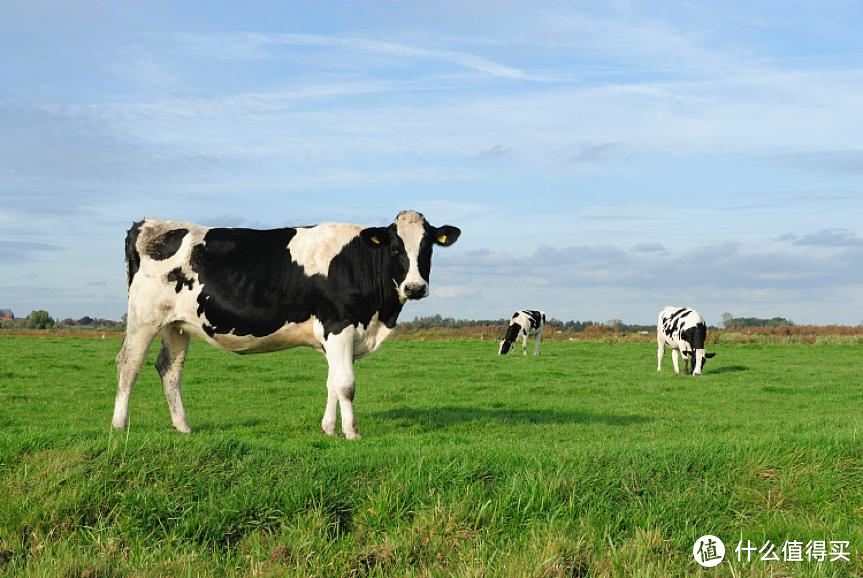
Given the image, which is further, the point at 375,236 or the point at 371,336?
the point at 371,336

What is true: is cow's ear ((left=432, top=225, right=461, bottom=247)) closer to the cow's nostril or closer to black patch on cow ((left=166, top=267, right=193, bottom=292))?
the cow's nostril

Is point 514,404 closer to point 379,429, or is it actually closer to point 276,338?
point 379,429

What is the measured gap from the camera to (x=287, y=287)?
1191 cm

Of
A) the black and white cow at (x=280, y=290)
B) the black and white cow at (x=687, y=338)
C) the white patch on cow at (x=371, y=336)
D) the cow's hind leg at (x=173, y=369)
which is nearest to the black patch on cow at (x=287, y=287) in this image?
the black and white cow at (x=280, y=290)

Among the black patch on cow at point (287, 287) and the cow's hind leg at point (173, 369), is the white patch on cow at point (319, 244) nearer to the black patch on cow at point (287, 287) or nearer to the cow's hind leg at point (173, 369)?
the black patch on cow at point (287, 287)

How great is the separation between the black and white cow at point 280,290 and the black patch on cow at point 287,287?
1 cm

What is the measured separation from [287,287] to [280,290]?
0.11 metres

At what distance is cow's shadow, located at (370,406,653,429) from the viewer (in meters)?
14.2

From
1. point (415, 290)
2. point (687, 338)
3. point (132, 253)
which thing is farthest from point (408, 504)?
point (687, 338)

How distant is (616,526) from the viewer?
290 inches

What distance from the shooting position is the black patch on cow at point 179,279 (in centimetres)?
1206

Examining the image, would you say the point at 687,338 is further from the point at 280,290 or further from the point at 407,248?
the point at 280,290

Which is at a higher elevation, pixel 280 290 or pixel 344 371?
pixel 280 290

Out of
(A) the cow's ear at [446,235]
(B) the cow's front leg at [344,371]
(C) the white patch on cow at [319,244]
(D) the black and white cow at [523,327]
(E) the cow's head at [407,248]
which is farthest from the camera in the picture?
(D) the black and white cow at [523,327]
